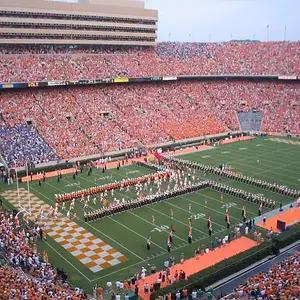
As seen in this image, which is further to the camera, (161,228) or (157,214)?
(157,214)

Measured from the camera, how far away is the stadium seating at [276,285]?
12969 mm

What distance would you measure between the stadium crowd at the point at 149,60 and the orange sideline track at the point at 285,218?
29378mm

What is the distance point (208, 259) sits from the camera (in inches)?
769

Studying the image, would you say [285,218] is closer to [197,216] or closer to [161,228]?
[197,216]

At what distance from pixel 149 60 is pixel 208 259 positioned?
40843 mm

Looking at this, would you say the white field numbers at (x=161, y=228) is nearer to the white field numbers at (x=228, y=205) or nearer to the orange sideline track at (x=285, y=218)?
the white field numbers at (x=228, y=205)

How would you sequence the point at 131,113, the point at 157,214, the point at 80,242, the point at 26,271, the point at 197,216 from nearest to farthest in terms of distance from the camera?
the point at 26,271
the point at 80,242
the point at 197,216
the point at 157,214
the point at 131,113

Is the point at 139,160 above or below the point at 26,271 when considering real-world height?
below

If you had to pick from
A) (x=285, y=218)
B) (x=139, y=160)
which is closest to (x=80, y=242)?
(x=285, y=218)

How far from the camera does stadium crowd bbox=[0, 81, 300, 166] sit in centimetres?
4009

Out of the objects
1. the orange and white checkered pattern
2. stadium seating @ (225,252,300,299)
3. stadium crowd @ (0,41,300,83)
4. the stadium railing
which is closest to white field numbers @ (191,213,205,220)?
the stadium railing

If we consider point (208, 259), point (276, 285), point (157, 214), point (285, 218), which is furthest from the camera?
point (157, 214)

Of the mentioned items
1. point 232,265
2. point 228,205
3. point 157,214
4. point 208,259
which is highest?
point 232,265

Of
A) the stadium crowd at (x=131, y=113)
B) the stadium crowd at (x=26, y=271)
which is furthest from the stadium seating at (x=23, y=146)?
the stadium crowd at (x=26, y=271)
